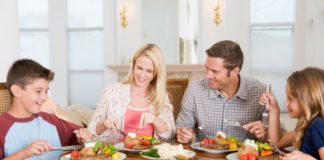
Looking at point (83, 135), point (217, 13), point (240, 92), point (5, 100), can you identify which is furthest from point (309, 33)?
point (5, 100)

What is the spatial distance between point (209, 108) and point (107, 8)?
140 inches

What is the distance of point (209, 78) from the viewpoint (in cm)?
216

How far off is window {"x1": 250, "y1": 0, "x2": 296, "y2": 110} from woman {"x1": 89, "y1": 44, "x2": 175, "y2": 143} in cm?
301

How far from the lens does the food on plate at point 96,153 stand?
144 cm

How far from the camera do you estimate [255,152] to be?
1481 mm

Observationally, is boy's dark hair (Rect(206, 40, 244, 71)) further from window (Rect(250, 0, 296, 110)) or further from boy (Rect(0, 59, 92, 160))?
window (Rect(250, 0, 296, 110))

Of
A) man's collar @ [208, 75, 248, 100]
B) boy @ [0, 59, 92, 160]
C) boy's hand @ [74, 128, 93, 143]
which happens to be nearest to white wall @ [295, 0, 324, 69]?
man's collar @ [208, 75, 248, 100]

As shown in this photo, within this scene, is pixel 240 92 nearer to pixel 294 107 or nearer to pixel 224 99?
pixel 224 99

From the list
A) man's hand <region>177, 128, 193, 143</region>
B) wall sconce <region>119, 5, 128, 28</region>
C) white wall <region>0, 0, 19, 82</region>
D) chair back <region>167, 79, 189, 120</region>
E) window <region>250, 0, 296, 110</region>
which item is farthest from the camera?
white wall <region>0, 0, 19, 82</region>

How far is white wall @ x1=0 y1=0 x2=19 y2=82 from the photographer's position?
540cm

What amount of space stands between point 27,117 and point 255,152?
1.03 m

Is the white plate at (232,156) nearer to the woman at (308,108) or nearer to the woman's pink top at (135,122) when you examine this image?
the woman at (308,108)

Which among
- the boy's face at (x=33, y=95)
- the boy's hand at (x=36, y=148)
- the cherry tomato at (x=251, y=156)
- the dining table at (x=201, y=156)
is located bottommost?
the dining table at (x=201, y=156)

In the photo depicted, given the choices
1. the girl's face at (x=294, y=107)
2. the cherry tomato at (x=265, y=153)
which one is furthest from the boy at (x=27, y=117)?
the girl's face at (x=294, y=107)
